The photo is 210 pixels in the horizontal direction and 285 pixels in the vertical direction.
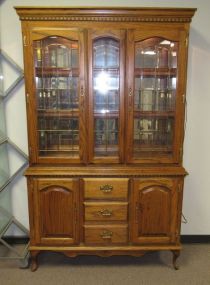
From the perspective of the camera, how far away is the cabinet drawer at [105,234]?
2.15 m

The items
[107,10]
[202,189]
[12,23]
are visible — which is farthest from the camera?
[202,189]

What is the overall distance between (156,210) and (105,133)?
753 millimetres

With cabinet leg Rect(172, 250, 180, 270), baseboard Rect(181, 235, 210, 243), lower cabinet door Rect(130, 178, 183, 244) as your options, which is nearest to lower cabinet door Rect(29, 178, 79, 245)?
lower cabinet door Rect(130, 178, 183, 244)

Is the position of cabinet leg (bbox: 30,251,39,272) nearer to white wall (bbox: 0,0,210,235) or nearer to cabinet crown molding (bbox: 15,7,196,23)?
white wall (bbox: 0,0,210,235)

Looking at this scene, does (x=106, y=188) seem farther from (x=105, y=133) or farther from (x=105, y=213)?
(x=105, y=133)

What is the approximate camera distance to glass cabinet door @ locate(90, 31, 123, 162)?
2029 millimetres

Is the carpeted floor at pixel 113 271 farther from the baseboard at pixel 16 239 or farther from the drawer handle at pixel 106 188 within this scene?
the drawer handle at pixel 106 188

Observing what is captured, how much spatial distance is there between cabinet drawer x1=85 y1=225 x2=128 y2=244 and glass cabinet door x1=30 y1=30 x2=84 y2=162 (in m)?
0.58

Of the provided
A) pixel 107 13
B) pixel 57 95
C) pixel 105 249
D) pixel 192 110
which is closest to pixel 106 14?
pixel 107 13

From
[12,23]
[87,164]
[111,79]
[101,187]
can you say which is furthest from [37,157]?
[12,23]

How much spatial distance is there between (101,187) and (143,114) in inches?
26.6

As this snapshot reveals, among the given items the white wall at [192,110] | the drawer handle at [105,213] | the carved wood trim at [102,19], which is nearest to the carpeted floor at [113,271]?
the white wall at [192,110]

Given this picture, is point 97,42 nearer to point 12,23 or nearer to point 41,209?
point 12,23

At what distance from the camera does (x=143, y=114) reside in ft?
7.01
